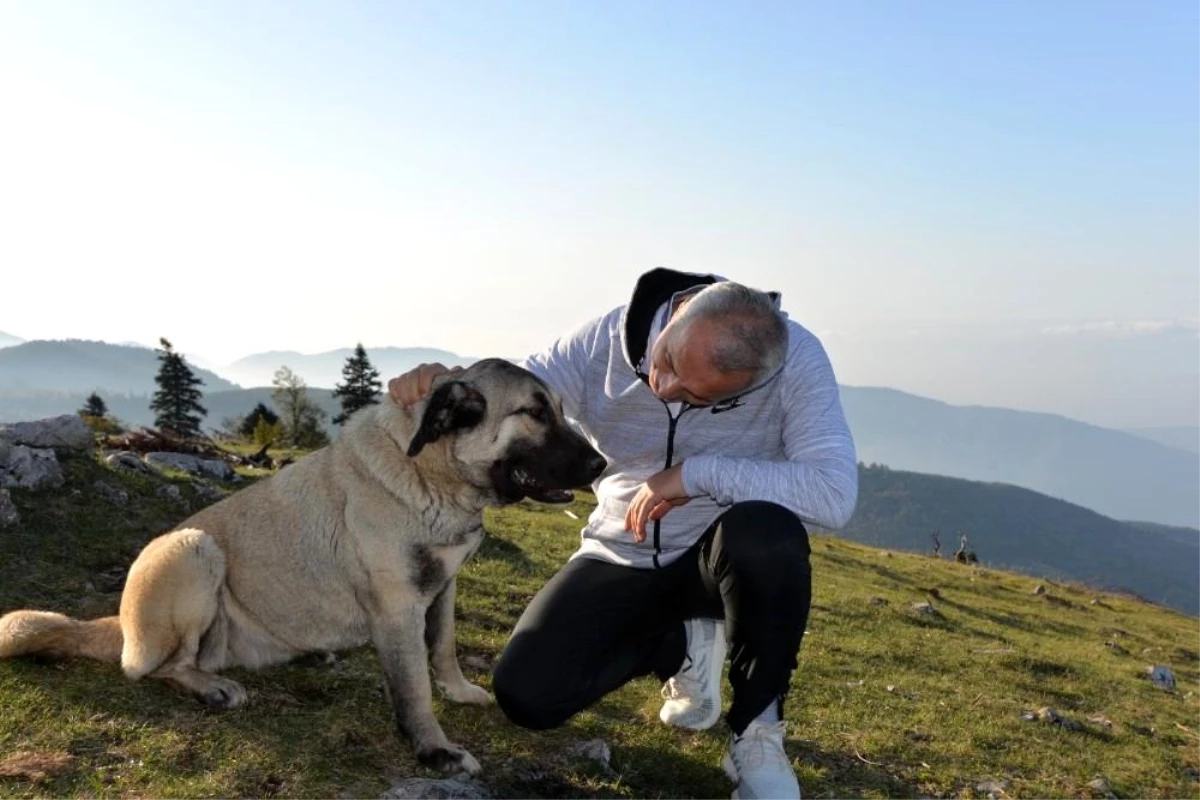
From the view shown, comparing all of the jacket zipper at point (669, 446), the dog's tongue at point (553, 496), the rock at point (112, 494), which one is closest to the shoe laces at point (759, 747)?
the jacket zipper at point (669, 446)

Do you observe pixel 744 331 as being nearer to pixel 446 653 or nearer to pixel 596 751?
pixel 596 751

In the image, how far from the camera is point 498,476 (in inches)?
186

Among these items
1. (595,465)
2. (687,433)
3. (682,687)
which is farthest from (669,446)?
(682,687)

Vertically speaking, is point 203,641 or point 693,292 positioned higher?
point 693,292

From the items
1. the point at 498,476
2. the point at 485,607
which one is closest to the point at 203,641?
the point at 498,476

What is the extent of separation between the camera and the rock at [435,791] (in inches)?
146

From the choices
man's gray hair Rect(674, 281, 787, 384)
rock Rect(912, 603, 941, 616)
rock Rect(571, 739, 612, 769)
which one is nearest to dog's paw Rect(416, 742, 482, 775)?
rock Rect(571, 739, 612, 769)

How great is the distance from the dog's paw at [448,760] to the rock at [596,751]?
25.3 inches

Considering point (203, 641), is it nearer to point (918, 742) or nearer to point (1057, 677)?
point (918, 742)

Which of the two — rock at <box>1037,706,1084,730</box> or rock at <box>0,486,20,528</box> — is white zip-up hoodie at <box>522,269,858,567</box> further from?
rock at <box>0,486,20,528</box>

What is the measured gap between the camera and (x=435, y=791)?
12.3 feet

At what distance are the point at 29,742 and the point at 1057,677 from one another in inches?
406

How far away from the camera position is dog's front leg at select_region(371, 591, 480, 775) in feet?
14.1

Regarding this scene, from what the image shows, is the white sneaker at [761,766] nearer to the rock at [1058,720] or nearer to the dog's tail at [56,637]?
the dog's tail at [56,637]
